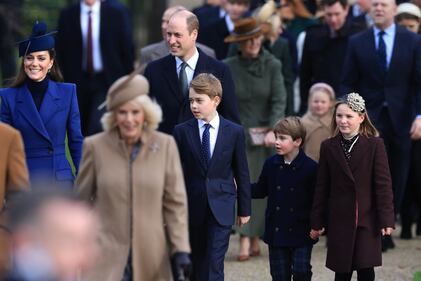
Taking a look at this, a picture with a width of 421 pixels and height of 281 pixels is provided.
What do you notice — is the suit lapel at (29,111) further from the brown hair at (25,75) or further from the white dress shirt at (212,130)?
the white dress shirt at (212,130)

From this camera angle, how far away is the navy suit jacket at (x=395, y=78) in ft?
40.2

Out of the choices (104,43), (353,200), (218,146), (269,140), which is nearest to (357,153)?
(353,200)

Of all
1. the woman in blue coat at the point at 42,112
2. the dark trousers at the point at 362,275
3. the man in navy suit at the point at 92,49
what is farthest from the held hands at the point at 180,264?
the man in navy suit at the point at 92,49

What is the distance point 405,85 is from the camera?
40.4 feet

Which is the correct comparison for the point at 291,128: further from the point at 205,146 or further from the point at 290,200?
the point at 205,146

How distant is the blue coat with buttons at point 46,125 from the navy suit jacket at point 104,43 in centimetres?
504

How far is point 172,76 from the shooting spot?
1030 cm

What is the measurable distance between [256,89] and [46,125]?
10.1ft

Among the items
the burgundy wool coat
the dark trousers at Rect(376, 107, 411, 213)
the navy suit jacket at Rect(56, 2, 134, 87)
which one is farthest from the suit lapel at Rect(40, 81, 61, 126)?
the navy suit jacket at Rect(56, 2, 134, 87)

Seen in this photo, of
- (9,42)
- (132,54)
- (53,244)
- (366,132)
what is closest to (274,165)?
(366,132)

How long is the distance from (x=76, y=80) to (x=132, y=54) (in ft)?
2.68

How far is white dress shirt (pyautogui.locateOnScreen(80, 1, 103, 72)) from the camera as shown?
49.4 ft

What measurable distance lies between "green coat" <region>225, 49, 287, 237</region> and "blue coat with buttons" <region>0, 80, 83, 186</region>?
282 centimetres

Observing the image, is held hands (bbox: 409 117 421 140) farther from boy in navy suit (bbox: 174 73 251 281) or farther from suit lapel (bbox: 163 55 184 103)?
boy in navy suit (bbox: 174 73 251 281)
